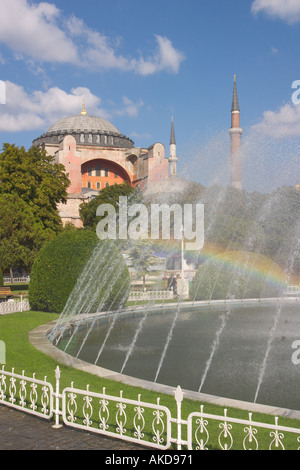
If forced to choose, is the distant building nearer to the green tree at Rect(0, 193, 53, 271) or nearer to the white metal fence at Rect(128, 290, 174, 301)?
the green tree at Rect(0, 193, 53, 271)

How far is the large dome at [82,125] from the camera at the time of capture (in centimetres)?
7611

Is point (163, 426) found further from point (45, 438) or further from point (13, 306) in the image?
point (13, 306)

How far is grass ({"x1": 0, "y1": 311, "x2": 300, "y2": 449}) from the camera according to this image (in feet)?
16.7

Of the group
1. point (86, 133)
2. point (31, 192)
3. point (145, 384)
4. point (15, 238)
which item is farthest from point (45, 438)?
point (86, 133)

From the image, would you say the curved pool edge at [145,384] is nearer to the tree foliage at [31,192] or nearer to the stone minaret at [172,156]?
the tree foliage at [31,192]

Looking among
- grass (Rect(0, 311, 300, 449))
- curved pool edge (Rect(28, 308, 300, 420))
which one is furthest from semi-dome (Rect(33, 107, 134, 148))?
curved pool edge (Rect(28, 308, 300, 420))

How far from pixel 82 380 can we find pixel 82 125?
244 feet

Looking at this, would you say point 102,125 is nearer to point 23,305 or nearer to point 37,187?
point 37,187

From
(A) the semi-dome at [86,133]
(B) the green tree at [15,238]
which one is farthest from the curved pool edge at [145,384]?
(A) the semi-dome at [86,133]

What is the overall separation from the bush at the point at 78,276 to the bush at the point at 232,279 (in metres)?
4.81

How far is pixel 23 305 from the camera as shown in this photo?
16719mm

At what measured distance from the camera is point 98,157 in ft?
231

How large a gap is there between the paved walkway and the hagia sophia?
51659 mm
